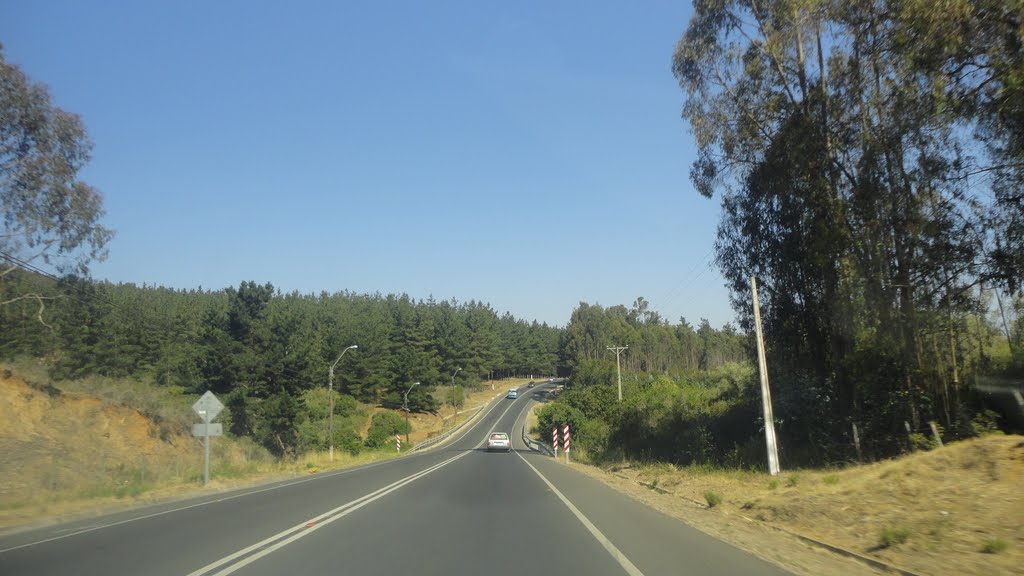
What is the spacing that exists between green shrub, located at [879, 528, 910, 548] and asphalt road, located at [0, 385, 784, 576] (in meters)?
2.33

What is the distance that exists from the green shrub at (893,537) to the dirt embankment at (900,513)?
16mm

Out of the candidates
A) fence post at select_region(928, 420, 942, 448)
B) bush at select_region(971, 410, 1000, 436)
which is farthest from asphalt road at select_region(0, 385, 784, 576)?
bush at select_region(971, 410, 1000, 436)

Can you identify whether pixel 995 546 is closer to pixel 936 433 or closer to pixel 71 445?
pixel 936 433

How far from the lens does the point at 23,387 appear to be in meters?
34.6

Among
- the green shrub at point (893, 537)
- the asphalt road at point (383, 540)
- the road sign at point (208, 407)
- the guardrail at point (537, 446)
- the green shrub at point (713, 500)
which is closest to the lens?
the asphalt road at point (383, 540)

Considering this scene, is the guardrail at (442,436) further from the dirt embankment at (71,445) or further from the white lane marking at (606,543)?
the white lane marking at (606,543)

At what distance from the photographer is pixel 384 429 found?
8006 cm

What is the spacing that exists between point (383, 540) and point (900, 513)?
9381mm

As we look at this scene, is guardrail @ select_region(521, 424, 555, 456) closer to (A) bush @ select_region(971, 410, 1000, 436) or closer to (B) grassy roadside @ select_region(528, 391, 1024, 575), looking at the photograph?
(A) bush @ select_region(971, 410, 1000, 436)

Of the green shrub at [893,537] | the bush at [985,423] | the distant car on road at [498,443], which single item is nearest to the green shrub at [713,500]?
the green shrub at [893,537]

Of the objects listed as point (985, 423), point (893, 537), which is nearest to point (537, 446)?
point (985, 423)

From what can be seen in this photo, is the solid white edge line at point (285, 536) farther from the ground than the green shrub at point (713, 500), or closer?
farther from the ground

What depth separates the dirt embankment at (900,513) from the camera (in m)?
9.25

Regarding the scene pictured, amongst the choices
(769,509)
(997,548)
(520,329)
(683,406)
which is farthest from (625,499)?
(520,329)
